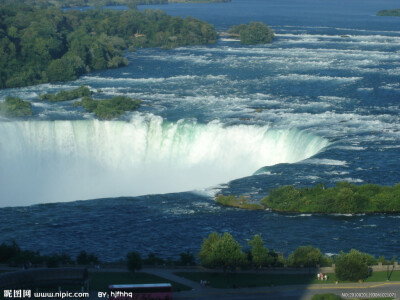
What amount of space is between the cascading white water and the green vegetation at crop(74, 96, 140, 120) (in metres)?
1.79

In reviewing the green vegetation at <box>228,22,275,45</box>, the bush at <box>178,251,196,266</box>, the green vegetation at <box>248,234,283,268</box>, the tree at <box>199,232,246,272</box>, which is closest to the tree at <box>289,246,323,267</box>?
the green vegetation at <box>248,234,283,268</box>

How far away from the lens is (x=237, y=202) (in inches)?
1740

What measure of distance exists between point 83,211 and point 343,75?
4308 cm

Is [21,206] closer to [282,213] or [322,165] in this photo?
[282,213]

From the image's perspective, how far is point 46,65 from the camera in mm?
85562

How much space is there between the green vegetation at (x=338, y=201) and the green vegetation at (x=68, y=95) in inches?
1295

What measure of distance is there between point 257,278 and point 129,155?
28.4 meters

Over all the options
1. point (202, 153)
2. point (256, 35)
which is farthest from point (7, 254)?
point (256, 35)

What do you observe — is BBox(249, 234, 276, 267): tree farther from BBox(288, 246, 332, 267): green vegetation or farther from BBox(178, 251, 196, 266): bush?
BBox(178, 251, 196, 266): bush

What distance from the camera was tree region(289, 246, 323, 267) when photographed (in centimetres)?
3294

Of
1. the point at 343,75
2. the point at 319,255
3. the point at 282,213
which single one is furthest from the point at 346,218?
the point at 343,75

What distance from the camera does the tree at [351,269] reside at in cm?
3100

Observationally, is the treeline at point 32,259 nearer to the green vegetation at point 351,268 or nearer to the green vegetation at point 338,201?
the green vegetation at point 351,268

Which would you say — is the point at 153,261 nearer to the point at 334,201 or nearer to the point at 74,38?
the point at 334,201
